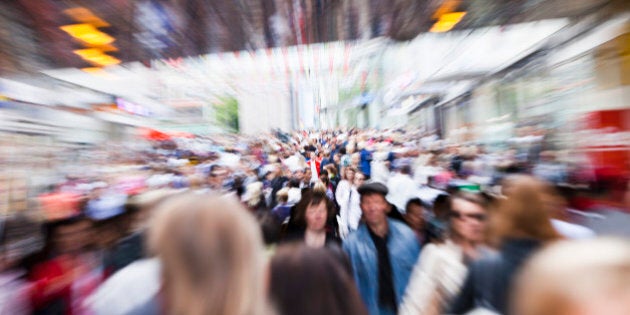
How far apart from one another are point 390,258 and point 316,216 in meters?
0.64

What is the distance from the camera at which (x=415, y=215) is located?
325cm

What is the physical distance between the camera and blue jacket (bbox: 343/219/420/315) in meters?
2.49

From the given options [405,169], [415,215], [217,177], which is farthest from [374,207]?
[217,177]

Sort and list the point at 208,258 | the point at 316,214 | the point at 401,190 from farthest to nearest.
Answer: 1. the point at 401,190
2. the point at 316,214
3. the point at 208,258

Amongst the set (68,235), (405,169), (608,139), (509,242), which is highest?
(608,139)

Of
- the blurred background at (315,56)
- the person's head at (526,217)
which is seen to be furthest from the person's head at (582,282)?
the blurred background at (315,56)

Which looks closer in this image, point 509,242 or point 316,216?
point 509,242

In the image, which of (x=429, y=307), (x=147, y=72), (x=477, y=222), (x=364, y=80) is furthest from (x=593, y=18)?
(x=147, y=72)

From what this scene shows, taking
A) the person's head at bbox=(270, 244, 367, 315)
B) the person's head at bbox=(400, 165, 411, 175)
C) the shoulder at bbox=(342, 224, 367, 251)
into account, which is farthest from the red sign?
the person's head at bbox=(270, 244, 367, 315)

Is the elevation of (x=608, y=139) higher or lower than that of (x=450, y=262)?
higher

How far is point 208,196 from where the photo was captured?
1.16 meters

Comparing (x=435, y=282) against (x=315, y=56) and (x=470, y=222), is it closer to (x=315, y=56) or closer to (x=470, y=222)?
(x=470, y=222)

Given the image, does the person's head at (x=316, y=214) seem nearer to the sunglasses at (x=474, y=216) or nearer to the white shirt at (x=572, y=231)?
the sunglasses at (x=474, y=216)

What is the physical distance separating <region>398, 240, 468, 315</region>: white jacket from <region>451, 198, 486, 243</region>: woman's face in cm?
25
